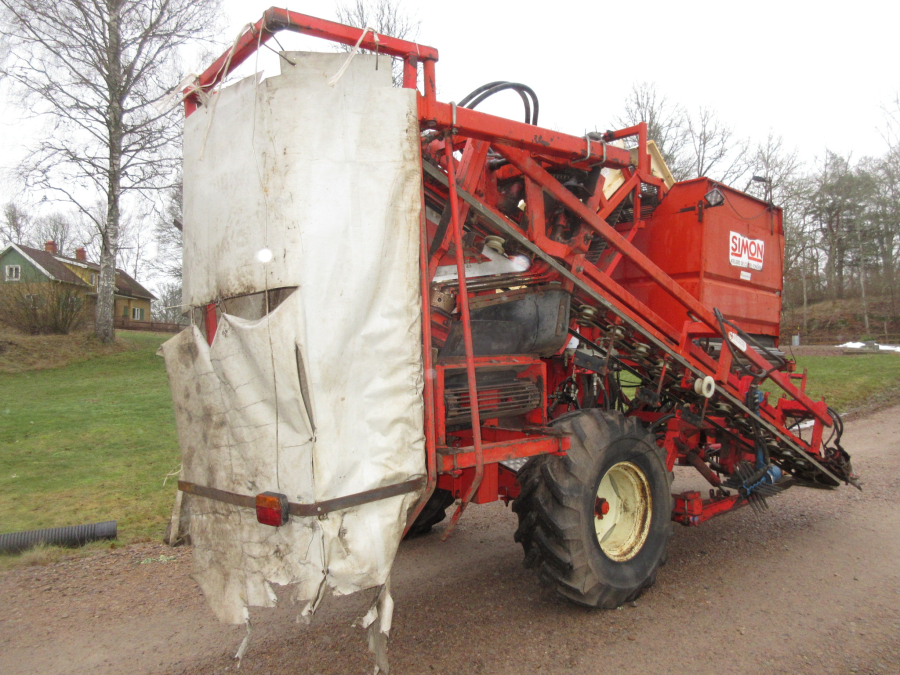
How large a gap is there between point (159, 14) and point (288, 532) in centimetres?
2192

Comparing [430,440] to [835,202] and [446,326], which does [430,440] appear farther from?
[835,202]

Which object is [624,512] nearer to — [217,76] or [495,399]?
[495,399]

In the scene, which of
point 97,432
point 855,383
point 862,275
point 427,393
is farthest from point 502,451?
point 862,275

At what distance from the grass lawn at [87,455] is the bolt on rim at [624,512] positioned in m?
3.85

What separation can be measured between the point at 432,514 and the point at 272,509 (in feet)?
8.90

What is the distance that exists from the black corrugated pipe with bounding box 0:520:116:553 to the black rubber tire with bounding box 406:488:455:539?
8.42 feet

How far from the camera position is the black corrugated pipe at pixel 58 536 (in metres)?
4.96

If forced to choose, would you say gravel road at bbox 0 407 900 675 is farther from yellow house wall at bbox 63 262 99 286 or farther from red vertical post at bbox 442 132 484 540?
yellow house wall at bbox 63 262 99 286

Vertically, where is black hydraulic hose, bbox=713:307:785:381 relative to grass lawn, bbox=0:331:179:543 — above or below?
above

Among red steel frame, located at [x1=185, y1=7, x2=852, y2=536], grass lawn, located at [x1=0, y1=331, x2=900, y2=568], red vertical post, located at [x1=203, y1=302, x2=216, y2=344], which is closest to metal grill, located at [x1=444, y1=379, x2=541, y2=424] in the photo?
red steel frame, located at [x1=185, y1=7, x2=852, y2=536]

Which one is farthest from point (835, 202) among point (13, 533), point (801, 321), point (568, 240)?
point (13, 533)

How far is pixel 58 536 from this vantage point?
5.14m

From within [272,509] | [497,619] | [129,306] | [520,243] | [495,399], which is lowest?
[497,619]

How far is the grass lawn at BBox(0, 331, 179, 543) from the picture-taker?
590 cm
